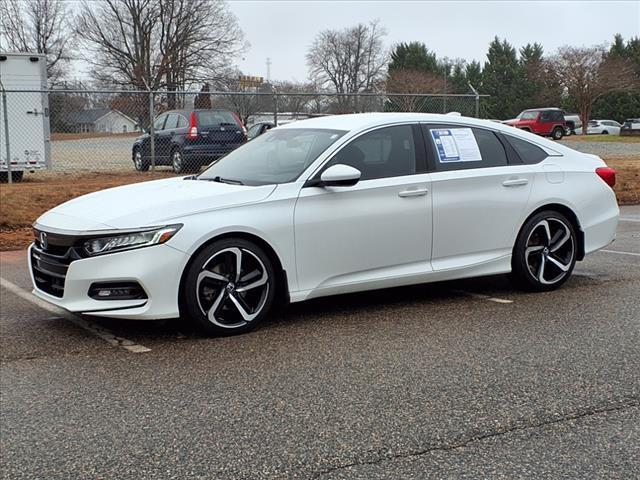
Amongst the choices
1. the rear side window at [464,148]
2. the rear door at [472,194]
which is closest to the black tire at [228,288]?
the rear door at [472,194]

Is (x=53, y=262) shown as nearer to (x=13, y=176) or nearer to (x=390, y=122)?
(x=390, y=122)

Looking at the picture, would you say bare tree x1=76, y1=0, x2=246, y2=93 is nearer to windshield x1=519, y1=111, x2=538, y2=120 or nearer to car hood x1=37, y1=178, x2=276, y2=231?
windshield x1=519, y1=111, x2=538, y2=120

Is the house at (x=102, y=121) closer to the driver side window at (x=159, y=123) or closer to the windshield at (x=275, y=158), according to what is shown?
the driver side window at (x=159, y=123)

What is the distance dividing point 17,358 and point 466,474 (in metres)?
3.10

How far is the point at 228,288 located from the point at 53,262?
1.22 meters

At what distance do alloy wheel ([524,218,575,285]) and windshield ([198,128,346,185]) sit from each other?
2.00 meters

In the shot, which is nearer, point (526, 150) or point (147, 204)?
point (147, 204)

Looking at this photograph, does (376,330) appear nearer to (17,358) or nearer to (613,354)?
(613,354)

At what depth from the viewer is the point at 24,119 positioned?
16.3 m

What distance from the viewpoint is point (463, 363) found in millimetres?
4605

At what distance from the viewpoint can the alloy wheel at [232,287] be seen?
5.10 metres

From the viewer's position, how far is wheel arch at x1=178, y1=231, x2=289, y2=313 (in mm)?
5006

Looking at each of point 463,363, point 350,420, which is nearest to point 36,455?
point 350,420

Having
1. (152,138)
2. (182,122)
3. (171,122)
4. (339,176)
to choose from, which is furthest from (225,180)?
(171,122)
